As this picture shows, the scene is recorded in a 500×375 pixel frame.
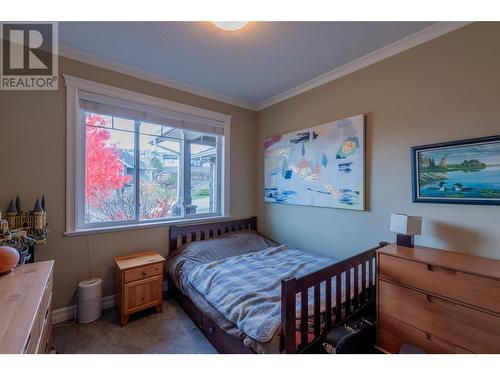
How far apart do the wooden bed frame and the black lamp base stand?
0.23 metres

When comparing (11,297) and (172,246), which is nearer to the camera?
(11,297)

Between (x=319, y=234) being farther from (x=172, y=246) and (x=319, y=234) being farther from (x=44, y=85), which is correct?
(x=44, y=85)

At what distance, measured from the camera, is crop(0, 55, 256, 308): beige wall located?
188 cm

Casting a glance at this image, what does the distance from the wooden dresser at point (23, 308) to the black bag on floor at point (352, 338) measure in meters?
1.53

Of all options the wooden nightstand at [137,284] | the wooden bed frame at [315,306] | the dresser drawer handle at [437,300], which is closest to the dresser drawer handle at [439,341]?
the dresser drawer handle at [437,300]

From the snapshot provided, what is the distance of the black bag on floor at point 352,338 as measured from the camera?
1394 millimetres

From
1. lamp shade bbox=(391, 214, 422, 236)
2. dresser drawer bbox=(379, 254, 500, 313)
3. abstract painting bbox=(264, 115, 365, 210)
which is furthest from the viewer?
abstract painting bbox=(264, 115, 365, 210)

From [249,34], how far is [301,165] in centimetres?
156

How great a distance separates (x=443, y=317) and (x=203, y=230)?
2455mm

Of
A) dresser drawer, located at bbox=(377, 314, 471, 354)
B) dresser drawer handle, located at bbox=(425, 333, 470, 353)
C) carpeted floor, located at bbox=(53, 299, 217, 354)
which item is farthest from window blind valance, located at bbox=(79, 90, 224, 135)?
dresser drawer handle, located at bbox=(425, 333, 470, 353)

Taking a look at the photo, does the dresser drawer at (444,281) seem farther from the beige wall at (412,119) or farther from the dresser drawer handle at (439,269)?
the beige wall at (412,119)

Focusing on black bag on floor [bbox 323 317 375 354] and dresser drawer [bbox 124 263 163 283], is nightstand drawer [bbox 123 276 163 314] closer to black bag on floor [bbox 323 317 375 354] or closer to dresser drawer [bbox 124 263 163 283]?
dresser drawer [bbox 124 263 163 283]

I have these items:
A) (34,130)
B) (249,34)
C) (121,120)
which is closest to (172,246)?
(121,120)

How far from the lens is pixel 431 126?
1.82 m
